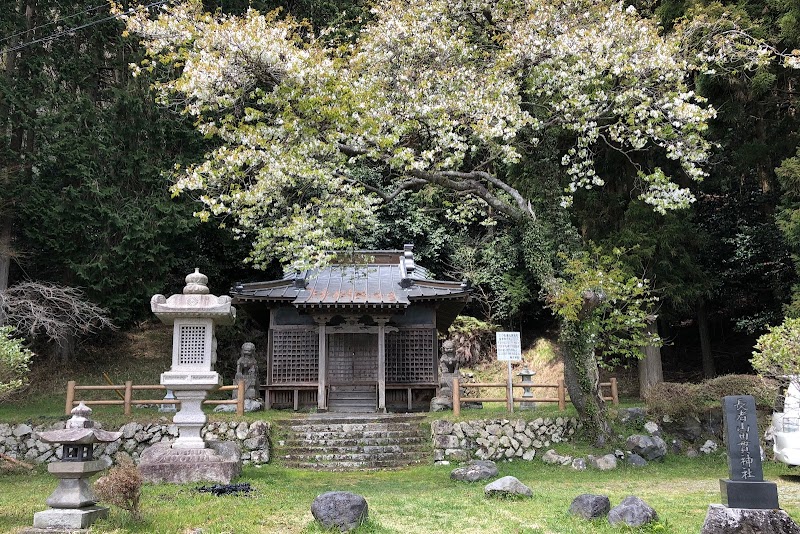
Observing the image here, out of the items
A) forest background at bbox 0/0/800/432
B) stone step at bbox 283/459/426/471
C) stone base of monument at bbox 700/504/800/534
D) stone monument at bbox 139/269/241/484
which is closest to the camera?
stone base of monument at bbox 700/504/800/534

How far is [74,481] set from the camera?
6230 mm

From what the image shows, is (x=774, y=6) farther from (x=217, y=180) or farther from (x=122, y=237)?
(x=122, y=237)

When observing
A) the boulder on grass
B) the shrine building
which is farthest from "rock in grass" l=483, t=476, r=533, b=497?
the shrine building

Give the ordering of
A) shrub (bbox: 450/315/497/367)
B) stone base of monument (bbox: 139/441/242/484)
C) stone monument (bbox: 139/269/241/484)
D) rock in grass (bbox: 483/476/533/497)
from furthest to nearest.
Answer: shrub (bbox: 450/315/497/367) → stone monument (bbox: 139/269/241/484) → stone base of monument (bbox: 139/441/242/484) → rock in grass (bbox: 483/476/533/497)

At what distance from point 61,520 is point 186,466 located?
144 inches

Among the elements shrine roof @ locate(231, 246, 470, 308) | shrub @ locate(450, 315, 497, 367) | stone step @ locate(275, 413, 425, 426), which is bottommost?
stone step @ locate(275, 413, 425, 426)

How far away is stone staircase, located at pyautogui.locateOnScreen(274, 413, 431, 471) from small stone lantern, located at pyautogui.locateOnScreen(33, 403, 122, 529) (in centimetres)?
575

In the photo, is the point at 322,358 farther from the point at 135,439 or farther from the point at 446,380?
the point at 135,439

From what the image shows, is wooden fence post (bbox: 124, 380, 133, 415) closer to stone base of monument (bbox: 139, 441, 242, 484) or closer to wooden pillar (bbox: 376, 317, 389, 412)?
stone base of monument (bbox: 139, 441, 242, 484)

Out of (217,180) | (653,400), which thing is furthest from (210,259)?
(653,400)

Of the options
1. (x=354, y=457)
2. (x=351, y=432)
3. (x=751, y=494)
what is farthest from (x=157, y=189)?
(x=751, y=494)

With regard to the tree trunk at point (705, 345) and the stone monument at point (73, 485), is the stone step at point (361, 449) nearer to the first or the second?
the stone monument at point (73, 485)

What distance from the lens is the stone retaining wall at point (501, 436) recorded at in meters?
12.5

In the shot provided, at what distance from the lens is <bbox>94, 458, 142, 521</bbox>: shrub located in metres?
6.14
